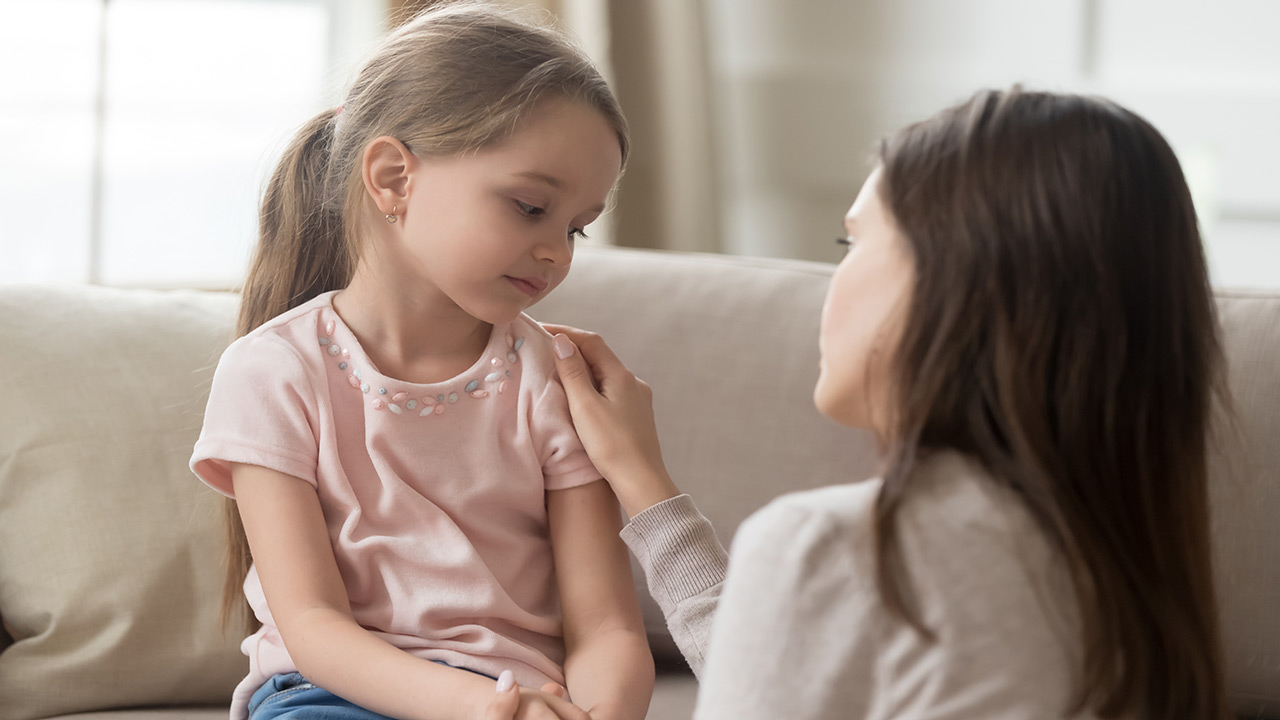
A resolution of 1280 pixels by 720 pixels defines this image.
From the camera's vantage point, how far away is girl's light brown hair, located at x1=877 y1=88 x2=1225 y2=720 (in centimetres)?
65

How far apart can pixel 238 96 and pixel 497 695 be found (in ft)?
5.85

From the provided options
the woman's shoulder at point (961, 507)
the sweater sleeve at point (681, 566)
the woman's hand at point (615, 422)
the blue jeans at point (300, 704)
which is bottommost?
the blue jeans at point (300, 704)

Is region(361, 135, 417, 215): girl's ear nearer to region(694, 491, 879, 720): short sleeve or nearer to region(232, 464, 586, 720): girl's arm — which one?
region(232, 464, 586, 720): girl's arm

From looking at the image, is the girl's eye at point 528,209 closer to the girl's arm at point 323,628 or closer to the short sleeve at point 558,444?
the short sleeve at point 558,444

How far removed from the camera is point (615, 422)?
107 centimetres

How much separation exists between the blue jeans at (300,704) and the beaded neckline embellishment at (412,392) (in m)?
0.25

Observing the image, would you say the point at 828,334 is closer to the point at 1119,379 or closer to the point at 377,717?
the point at 1119,379

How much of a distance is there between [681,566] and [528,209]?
34 centimetres

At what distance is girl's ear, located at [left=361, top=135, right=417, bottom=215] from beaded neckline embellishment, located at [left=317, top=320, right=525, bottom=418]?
0.41ft

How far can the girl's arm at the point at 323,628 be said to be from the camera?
0.92m

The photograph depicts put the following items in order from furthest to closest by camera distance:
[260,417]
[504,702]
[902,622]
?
[260,417], [504,702], [902,622]

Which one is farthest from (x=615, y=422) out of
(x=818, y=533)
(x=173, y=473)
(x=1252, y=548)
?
(x=1252, y=548)

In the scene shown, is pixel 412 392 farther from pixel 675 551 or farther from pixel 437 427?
pixel 675 551

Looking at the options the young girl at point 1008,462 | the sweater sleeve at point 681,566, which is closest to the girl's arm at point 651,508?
the sweater sleeve at point 681,566
